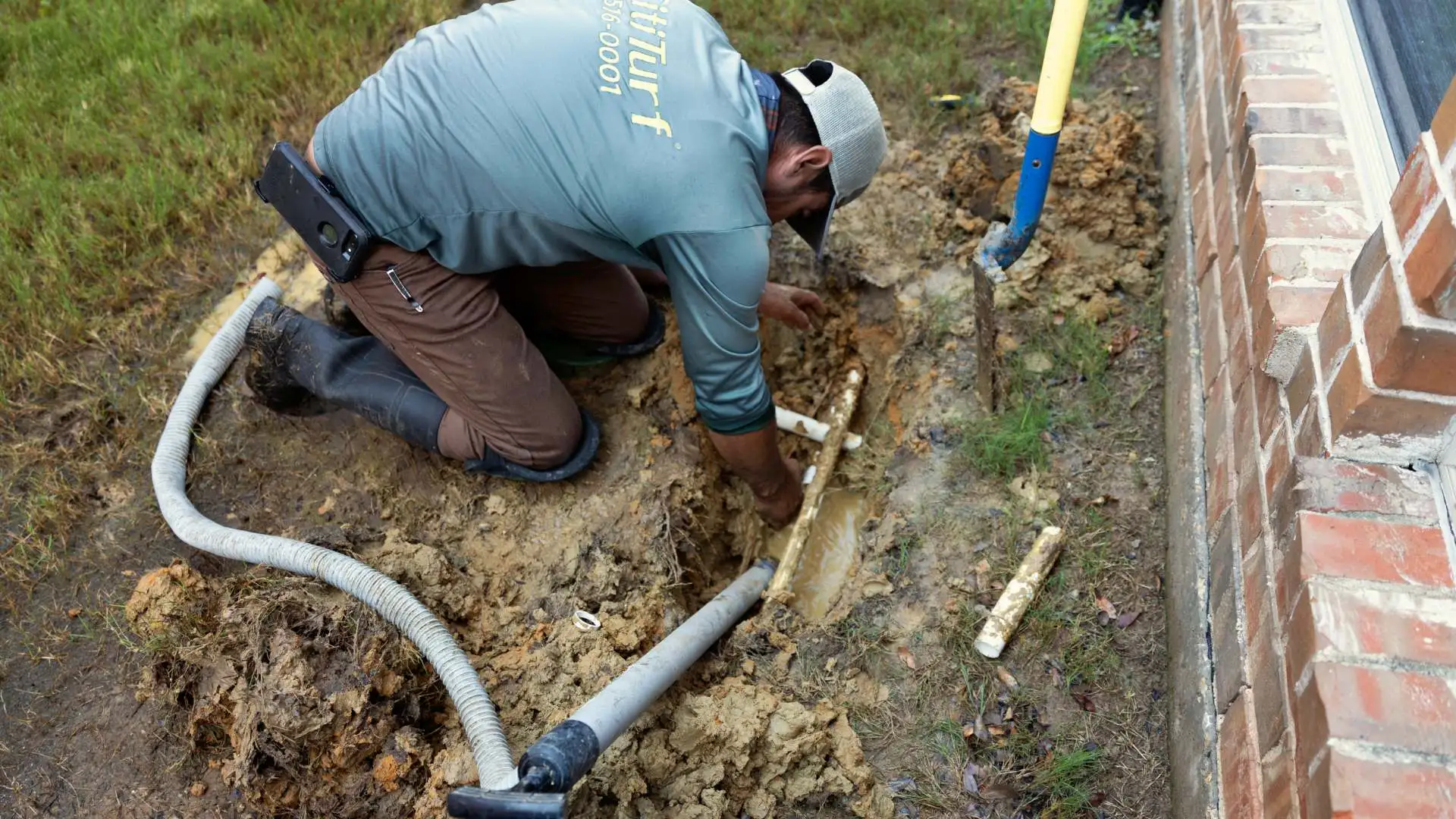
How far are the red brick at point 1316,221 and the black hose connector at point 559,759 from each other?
1616 millimetres

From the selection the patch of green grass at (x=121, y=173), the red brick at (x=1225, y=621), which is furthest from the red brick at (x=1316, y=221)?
the patch of green grass at (x=121, y=173)

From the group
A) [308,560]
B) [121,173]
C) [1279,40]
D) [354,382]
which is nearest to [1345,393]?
[1279,40]

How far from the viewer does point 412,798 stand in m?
1.95

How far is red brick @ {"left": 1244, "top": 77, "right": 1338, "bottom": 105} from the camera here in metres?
2.04

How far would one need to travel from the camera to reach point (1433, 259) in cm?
122

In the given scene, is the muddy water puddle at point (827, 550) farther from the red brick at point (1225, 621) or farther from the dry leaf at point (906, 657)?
the red brick at point (1225, 621)

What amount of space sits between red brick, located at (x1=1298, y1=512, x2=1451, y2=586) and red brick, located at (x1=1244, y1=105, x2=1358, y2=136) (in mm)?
974

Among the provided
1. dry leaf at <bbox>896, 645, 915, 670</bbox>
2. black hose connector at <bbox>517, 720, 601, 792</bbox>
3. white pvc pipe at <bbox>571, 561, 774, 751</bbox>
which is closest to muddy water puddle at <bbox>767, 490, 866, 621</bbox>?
white pvc pipe at <bbox>571, 561, 774, 751</bbox>

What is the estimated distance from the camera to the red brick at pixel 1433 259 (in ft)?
3.89

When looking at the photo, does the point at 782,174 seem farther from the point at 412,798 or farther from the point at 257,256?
the point at 257,256

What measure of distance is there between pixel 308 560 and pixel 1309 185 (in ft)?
7.54

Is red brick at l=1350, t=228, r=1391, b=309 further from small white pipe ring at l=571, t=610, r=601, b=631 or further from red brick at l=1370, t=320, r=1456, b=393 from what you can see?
small white pipe ring at l=571, t=610, r=601, b=631

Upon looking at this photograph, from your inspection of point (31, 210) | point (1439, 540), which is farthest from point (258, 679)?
point (31, 210)

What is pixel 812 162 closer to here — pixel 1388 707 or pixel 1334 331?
pixel 1334 331
